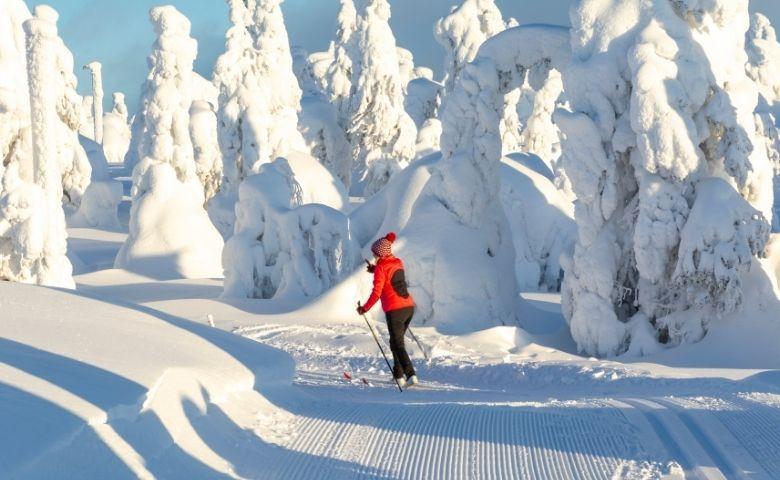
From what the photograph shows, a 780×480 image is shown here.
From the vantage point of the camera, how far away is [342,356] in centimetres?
1359

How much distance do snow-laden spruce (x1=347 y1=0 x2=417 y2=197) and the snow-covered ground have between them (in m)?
30.5

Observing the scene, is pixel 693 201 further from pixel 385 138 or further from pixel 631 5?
pixel 385 138

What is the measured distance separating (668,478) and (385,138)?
36.6m

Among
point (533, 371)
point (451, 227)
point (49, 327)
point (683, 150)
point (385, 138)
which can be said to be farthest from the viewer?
point (385, 138)

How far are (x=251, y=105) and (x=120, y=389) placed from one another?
1250 inches

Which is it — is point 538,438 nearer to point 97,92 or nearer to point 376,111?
point 376,111

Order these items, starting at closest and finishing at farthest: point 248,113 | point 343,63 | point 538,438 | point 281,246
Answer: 1. point 538,438
2. point 281,246
3. point 248,113
4. point 343,63

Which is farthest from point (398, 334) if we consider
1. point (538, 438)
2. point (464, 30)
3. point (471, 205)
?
point (464, 30)

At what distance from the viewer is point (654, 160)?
14578 millimetres

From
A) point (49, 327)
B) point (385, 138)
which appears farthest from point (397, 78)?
point (49, 327)

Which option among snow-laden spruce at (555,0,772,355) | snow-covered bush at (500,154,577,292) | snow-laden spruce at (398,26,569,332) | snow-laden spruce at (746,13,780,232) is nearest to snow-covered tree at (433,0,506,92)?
snow-covered bush at (500,154,577,292)

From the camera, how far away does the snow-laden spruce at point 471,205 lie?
56.4ft

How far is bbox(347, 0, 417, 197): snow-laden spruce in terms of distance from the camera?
40.8 meters

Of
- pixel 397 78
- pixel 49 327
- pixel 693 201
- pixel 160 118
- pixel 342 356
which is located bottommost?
pixel 342 356
